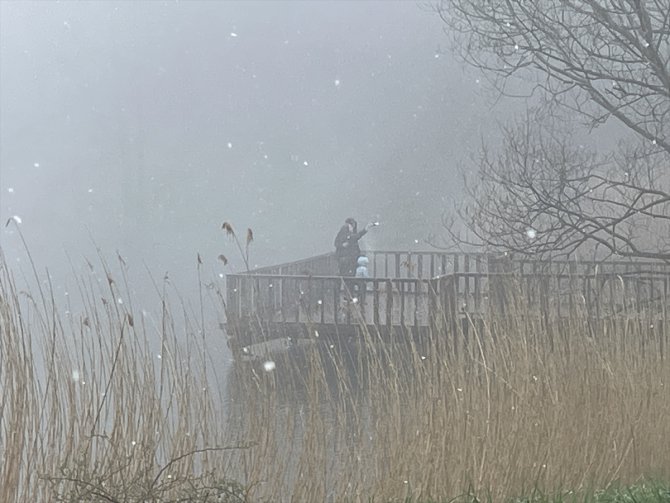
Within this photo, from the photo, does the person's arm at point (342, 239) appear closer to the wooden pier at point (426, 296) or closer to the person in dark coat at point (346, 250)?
the person in dark coat at point (346, 250)

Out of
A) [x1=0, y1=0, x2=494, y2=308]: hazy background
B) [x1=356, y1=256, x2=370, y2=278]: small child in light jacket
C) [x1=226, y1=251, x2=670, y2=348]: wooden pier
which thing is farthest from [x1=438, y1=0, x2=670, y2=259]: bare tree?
[x1=0, y1=0, x2=494, y2=308]: hazy background

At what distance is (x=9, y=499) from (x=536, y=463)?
46.1 inches

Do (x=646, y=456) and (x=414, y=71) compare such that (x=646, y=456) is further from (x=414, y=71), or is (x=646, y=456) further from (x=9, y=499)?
(x=414, y=71)

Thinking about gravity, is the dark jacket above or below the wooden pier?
above

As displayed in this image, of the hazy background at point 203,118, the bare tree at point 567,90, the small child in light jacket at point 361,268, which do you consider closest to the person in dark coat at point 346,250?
the small child in light jacket at point 361,268

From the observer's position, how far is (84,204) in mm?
14062

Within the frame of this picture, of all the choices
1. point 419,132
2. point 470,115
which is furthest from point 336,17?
point 470,115

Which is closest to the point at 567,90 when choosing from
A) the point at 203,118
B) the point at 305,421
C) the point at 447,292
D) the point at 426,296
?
the point at 426,296

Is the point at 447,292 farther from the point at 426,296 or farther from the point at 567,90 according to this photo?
the point at 567,90

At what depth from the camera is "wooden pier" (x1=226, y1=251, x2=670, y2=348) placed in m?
2.45

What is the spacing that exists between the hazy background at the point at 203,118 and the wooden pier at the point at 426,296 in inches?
129

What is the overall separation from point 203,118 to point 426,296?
12.2 meters

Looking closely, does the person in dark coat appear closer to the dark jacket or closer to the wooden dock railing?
the dark jacket

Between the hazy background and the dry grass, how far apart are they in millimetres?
6918
